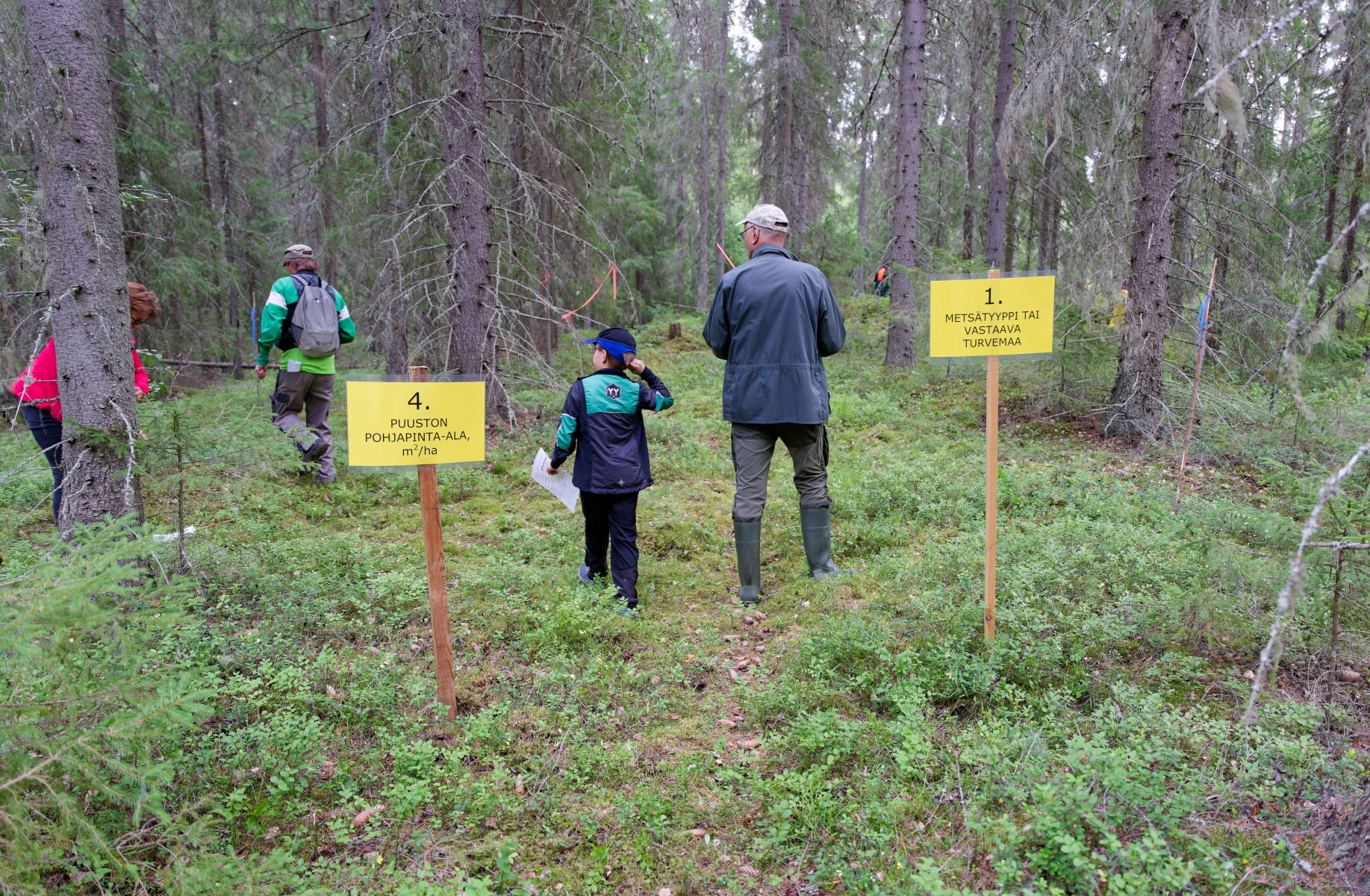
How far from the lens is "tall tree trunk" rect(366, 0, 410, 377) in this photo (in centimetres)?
892

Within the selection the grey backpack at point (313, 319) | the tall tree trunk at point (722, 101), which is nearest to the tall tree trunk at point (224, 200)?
the grey backpack at point (313, 319)

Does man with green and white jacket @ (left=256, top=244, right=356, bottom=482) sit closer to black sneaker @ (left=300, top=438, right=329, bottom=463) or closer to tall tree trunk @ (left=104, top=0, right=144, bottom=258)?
black sneaker @ (left=300, top=438, right=329, bottom=463)

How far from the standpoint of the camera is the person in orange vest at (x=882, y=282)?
15195mm

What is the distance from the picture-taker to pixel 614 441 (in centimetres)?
493

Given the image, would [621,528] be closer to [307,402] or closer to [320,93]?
[307,402]

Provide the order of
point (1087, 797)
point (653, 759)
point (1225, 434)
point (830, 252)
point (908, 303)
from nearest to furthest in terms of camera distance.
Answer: point (1087, 797) → point (653, 759) → point (1225, 434) → point (908, 303) → point (830, 252)

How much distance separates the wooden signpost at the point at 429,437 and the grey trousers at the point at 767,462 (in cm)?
197

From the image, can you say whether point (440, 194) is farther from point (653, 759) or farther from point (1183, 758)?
point (1183, 758)

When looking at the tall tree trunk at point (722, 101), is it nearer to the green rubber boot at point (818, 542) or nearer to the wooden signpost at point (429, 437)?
the green rubber boot at point (818, 542)

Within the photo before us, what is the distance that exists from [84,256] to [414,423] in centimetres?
230

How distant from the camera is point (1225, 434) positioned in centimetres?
566

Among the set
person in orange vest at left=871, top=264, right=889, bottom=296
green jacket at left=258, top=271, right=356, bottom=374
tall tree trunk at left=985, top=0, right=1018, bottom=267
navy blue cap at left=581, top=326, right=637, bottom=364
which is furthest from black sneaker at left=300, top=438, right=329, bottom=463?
tall tree trunk at left=985, top=0, right=1018, bottom=267

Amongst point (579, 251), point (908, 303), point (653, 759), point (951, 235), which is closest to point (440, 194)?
point (579, 251)

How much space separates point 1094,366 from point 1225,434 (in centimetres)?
416
